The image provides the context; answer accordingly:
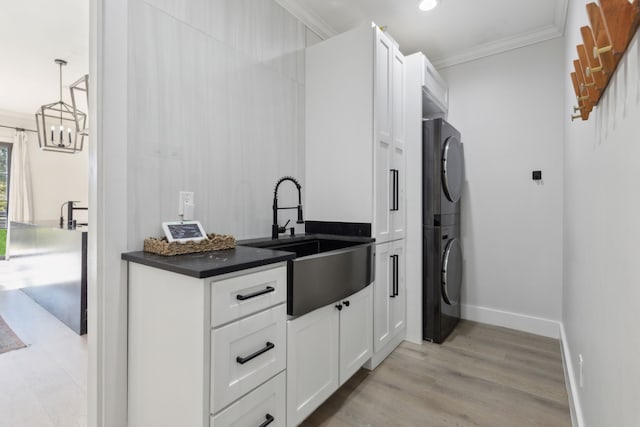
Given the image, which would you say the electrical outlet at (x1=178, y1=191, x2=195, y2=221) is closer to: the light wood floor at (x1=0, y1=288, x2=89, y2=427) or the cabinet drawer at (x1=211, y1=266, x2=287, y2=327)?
the cabinet drawer at (x1=211, y1=266, x2=287, y2=327)

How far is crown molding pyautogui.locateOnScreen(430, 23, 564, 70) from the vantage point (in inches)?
111

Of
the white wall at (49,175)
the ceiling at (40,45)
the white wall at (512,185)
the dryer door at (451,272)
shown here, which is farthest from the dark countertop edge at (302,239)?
the white wall at (49,175)

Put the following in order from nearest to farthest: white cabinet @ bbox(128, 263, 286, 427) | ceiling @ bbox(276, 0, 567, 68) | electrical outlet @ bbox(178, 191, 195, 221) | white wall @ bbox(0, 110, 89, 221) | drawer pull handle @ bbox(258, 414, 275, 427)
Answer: white cabinet @ bbox(128, 263, 286, 427)
drawer pull handle @ bbox(258, 414, 275, 427)
electrical outlet @ bbox(178, 191, 195, 221)
ceiling @ bbox(276, 0, 567, 68)
white wall @ bbox(0, 110, 89, 221)

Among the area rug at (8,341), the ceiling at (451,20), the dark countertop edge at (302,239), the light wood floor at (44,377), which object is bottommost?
the light wood floor at (44,377)

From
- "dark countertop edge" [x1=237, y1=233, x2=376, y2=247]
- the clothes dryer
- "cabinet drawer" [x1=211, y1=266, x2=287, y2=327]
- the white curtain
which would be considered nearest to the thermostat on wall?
"dark countertop edge" [x1=237, y1=233, x2=376, y2=247]

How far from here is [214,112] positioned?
1.82 m

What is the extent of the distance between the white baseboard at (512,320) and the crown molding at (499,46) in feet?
8.11

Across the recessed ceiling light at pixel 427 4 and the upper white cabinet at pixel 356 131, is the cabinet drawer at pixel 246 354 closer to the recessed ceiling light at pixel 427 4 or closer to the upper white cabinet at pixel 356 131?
the upper white cabinet at pixel 356 131

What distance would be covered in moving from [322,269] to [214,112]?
3.49 feet

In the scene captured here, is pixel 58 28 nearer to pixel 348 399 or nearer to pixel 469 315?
pixel 348 399

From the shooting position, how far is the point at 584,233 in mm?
1548

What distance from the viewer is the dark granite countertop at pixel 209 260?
1.11 m

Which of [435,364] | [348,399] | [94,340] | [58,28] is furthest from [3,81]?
[435,364]

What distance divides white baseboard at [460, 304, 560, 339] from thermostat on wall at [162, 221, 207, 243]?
9.16 ft
